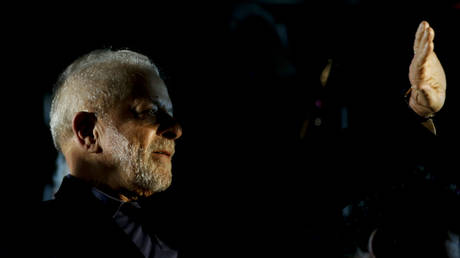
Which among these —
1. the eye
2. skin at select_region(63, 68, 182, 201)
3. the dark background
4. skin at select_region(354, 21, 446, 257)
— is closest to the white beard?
skin at select_region(63, 68, 182, 201)

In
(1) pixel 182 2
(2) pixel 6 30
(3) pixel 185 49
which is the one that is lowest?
(3) pixel 185 49

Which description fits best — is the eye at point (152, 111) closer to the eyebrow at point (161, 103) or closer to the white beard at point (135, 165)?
the eyebrow at point (161, 103)

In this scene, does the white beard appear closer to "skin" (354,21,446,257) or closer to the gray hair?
the gray hair

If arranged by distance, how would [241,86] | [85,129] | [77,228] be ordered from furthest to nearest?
[241,86], [85,129], [77,228]

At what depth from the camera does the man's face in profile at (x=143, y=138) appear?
152 centimetres

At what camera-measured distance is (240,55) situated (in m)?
3.65

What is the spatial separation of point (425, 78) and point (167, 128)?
122 cm

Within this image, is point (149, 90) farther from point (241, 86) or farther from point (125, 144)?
point (241, 86)

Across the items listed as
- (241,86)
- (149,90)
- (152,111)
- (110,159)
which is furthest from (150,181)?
(241,86)

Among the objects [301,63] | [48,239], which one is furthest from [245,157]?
[48,239]

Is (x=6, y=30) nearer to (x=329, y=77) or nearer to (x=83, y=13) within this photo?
(x=83, y=13)

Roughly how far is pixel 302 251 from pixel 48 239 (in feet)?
4.34

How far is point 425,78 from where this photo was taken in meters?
1.63

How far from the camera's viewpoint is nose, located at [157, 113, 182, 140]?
160 centimetres
